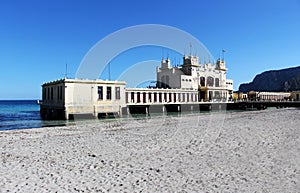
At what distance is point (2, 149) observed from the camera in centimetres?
1080

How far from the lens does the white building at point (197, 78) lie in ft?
197

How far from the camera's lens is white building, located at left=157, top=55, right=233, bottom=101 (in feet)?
197

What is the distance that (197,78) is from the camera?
63500 millimetres

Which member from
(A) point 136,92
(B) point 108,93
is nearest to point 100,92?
(B) point 108,93

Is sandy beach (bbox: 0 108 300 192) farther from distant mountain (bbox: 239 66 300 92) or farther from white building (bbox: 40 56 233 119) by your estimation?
distant mountain (bbox: 239 66 300 92)

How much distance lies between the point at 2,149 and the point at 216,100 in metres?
54.5

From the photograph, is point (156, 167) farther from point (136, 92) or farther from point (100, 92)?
point (136, 92)

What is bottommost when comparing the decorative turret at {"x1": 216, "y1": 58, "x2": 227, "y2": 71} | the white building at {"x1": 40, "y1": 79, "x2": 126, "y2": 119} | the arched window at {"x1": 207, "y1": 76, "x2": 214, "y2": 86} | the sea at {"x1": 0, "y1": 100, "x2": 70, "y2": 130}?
the sea at {"x1": 0, "y1": 100, "x2": 70, "y2": 130}

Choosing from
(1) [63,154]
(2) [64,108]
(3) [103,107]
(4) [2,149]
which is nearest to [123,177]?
(1) [63,154]

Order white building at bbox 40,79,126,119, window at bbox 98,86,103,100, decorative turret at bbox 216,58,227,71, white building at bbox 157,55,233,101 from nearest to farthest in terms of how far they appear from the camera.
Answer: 1. white building at bbox 40,79,126,119
2. window at bbox 98,86,103,100
3. white building at bbox 157,55,233,101
4. decorative turret at bbox 216,58,227,71

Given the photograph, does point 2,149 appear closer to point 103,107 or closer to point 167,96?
point 103,107

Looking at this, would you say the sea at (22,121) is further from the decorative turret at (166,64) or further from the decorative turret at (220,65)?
the decorative turret at (220,65)

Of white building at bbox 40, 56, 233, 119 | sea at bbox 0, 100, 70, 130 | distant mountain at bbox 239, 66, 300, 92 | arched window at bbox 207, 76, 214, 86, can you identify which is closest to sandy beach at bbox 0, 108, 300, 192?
sea at bbox 0, 100, 70, 130

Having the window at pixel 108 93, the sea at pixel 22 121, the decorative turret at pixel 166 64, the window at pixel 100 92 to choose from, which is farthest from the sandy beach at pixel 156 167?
the decorative turret at pixel 166 64
